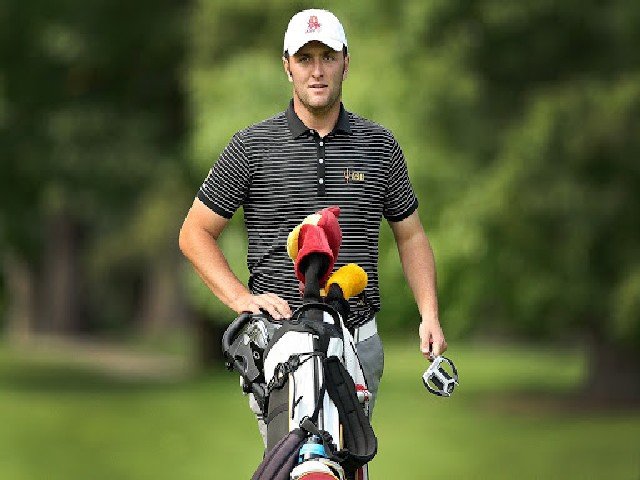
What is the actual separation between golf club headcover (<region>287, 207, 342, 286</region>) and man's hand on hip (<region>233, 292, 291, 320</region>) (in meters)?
0.12

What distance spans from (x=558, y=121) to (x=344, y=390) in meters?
13.4

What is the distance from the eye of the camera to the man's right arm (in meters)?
5.04

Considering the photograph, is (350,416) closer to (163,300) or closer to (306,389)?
(306,389)

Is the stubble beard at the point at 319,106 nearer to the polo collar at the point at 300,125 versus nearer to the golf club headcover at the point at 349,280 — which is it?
the polo collar at the point at 300,125

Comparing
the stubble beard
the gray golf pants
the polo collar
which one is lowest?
the gray golf pants

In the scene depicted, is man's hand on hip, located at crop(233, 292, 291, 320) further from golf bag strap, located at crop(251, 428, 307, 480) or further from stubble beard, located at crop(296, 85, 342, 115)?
stubble beard, located at crop(296, 85, 342, 115)

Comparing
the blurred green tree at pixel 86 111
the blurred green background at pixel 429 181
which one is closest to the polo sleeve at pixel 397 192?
the blurred green background at pixel 429 181

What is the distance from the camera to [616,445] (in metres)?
16.9

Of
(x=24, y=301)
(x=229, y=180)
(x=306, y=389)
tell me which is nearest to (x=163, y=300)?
(x=24, y=301)

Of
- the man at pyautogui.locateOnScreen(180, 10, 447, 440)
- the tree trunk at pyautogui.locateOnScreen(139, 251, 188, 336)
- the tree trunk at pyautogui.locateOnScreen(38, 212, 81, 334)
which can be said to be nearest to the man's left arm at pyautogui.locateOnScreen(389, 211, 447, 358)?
the man at pyautogui.locateOnScreen(180, 10, 447, 440)

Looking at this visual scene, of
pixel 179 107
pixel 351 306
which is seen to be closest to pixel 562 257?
pixel 179 107

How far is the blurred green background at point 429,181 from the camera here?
56.6ft

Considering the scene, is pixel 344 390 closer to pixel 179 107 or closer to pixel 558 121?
pixel 558 121

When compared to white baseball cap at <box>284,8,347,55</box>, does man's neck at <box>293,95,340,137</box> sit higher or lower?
lower
